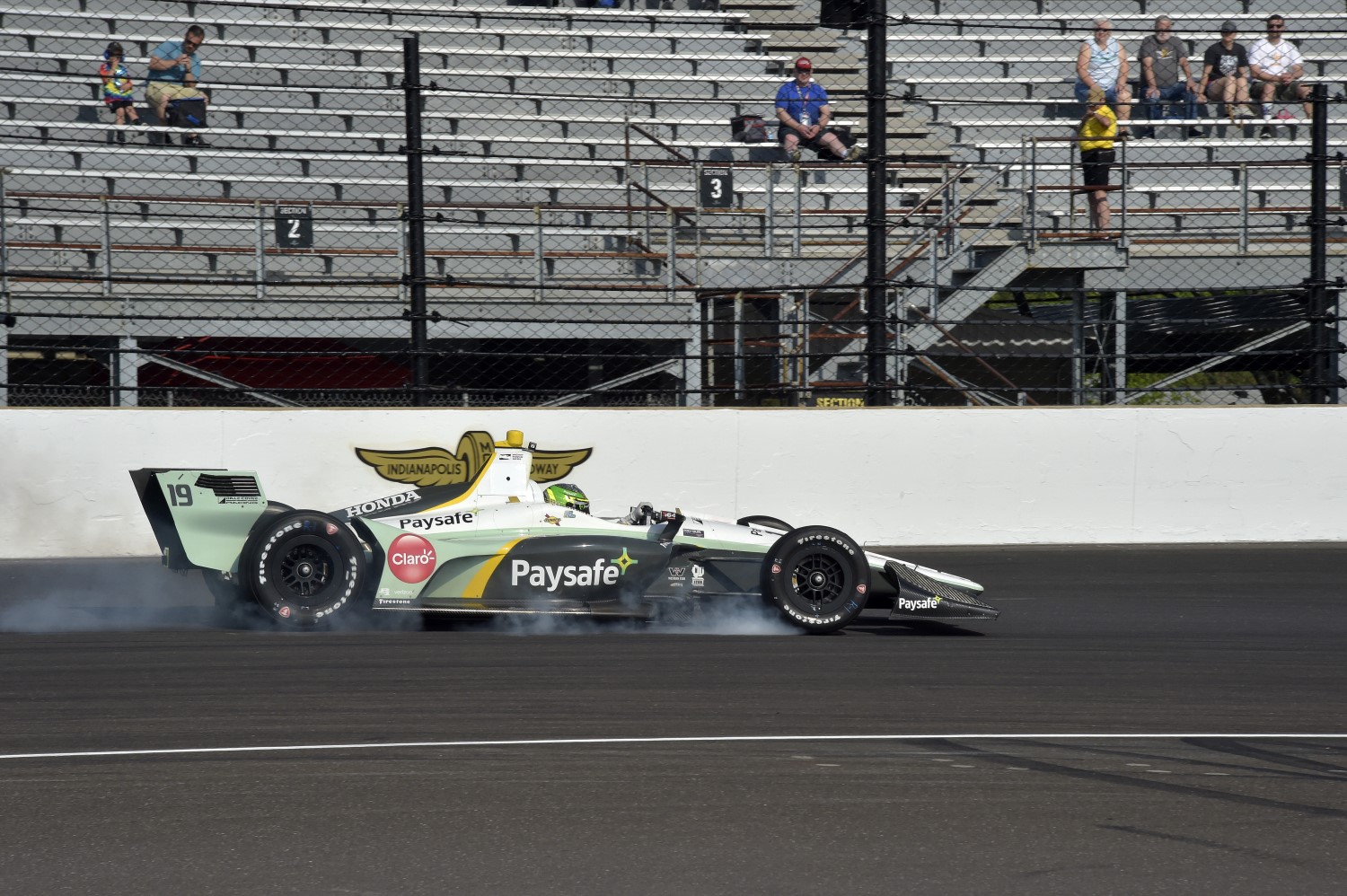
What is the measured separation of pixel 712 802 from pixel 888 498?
7.79m

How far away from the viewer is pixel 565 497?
8508 millimetres

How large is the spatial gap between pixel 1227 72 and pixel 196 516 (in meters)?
13.7

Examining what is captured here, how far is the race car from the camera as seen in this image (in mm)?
8023

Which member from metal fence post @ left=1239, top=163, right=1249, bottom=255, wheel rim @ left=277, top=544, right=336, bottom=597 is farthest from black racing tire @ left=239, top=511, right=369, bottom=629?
metal fence post @ left=1239, top=163, right=1249, bottom=255

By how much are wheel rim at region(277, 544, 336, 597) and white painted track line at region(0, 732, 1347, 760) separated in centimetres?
265

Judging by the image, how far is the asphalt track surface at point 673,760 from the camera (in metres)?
4.08

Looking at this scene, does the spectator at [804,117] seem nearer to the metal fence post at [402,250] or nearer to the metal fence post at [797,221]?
the metal fence post at [797,221]

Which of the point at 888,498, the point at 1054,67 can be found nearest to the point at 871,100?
the point at 888,498

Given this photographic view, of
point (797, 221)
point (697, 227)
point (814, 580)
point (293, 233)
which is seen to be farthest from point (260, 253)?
point (814, 580)

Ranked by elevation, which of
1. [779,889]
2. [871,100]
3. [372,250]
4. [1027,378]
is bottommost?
[779,889]

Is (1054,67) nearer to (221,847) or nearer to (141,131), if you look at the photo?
(141,131)

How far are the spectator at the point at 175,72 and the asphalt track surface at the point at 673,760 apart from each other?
813 cm

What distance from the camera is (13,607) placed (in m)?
8.86

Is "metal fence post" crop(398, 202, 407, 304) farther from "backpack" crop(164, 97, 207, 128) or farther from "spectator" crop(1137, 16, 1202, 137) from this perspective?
"spectator" crop(1137, 16, 1202, 137)
